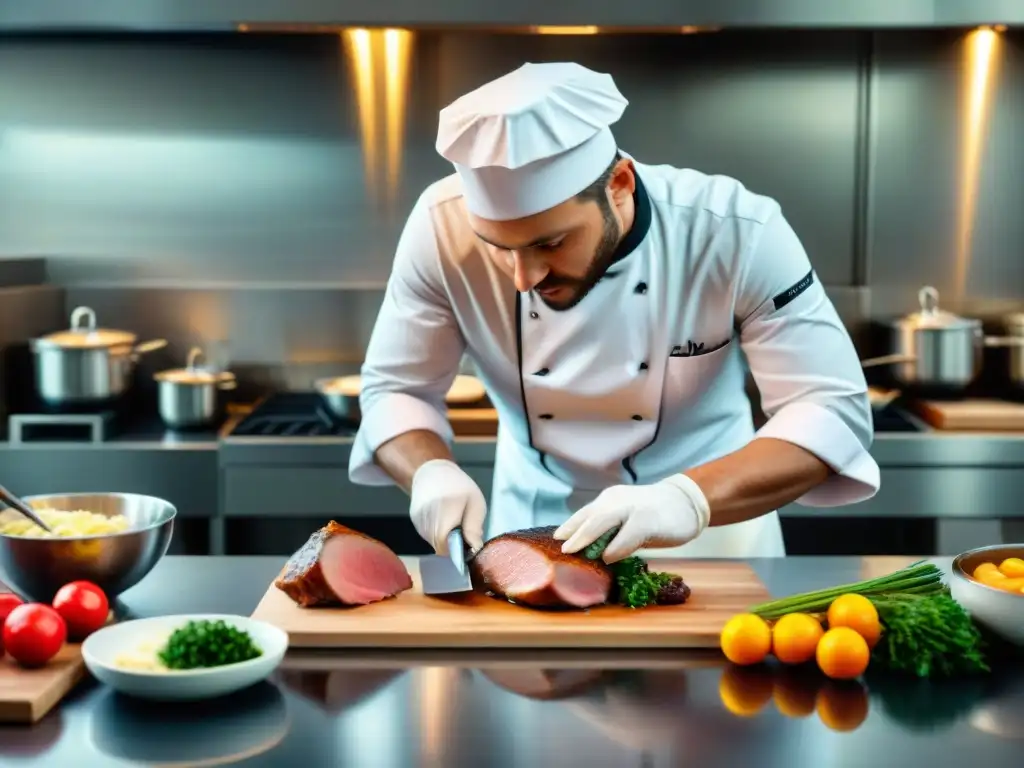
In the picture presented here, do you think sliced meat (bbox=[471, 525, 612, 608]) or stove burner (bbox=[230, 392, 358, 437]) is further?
stove burner (bbox=[230, 392, 358, 437])

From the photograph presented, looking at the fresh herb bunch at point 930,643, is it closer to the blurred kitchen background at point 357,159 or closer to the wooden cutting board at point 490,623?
the wooden cutting board at point 490,623

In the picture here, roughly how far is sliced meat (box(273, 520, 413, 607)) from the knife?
4cm

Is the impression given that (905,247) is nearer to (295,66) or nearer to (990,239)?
(990,239)

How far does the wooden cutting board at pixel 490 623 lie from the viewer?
183 cm

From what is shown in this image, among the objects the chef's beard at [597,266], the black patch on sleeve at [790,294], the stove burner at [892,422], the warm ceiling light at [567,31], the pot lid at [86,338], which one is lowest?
the stove burner at [892,422]

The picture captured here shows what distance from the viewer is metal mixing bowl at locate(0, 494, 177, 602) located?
73.7 inches

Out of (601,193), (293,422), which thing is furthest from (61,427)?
(601,193)

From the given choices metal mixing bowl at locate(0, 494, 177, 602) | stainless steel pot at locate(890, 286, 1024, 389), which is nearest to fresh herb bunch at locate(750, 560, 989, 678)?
metal mixing bowl at locate(0, 494, 177, 602)

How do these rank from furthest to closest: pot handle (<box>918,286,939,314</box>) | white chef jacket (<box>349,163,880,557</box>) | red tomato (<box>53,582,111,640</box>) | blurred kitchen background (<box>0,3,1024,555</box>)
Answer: blurred kitchen background (<box>0,3,1024,555</box>) < pot handle (<box>918,286,939,314</box>) < white chef jacket (<box>349,163,880,557</box>) < red tomato (<box>53,582,111,640</box>)

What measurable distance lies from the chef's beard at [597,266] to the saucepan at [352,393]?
50.2 inches

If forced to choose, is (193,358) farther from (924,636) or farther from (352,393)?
(924,636)

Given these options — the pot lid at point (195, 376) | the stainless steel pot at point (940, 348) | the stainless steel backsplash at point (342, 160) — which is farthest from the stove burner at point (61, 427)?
the stainless steel pot at point (940, 348)

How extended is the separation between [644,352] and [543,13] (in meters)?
1.56

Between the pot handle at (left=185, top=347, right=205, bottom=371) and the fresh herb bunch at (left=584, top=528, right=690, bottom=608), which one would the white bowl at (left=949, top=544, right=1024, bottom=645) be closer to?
the fresh herb bunch at (left=584, top=528, right=690, bottom=608)
